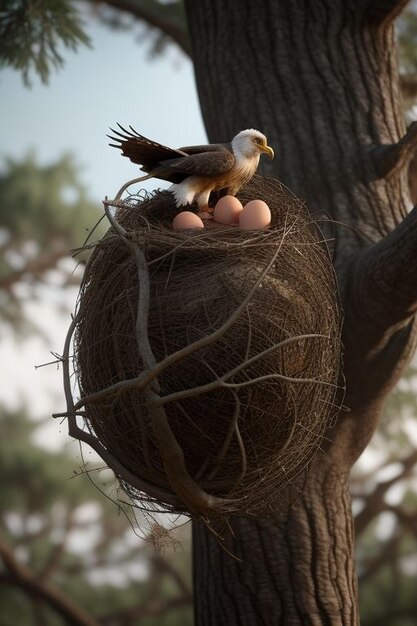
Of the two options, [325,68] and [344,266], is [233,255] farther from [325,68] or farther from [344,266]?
[325,68]

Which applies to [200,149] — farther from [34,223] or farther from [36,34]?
[34,223]

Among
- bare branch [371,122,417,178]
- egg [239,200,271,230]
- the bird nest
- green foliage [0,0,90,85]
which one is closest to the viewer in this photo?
the bird nest

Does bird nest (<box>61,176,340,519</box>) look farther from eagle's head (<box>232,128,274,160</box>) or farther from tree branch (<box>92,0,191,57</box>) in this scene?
tree branch (<box>92,0,191,57</box>)

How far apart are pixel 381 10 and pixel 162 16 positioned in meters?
1.17

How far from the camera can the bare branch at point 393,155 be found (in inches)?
92.4

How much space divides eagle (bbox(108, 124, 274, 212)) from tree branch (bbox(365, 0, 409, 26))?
0.86 metres

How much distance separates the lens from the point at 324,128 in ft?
8.16

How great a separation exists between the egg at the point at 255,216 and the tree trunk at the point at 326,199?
1.02 ft

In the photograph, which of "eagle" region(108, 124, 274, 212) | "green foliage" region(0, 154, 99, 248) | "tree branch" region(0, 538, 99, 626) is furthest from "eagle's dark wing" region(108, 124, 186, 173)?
"green foliage" region(0, 154, 99, 248)

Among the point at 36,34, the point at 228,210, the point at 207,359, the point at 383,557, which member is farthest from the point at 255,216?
the point at 383,557

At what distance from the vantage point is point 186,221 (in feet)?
6.02

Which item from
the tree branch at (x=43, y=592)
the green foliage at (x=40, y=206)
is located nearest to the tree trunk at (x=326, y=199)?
the tree branch at (x=43, y=592)

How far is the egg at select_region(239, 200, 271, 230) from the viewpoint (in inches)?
71.9

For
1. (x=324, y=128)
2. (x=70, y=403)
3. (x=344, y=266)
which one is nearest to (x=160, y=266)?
(x=70, y=403)
